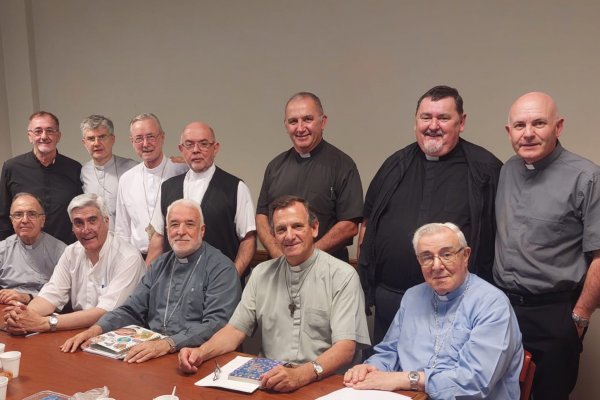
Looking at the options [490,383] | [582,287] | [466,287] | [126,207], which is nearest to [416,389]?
[490,383]

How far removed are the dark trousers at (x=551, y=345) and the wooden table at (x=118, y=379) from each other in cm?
83

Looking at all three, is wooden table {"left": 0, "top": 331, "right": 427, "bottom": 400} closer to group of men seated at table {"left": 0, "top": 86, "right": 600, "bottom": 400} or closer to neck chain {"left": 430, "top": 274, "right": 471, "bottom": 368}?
group of men seated at table {"left": 0, "top": 86, "right": 600, "bottom": 400}

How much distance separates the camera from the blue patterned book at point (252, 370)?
211 centimetres

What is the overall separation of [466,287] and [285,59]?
2.57 metres

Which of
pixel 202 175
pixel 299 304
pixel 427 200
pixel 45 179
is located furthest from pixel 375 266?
pixel 45 179

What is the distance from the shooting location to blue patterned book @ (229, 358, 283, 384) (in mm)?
2109

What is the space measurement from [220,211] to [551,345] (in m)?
1.84

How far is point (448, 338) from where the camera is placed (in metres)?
2.21

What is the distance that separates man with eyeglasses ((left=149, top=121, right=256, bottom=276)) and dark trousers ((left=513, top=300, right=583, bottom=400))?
1534 mm

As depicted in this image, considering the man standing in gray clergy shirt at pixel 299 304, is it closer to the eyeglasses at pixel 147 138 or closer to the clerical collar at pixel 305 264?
the clerical collar at pixel 305 264

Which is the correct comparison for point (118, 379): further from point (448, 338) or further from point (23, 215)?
point (23, 215)

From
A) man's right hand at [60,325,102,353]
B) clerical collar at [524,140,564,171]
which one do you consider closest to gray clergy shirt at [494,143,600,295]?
clerical collar at [524,140,564,171]

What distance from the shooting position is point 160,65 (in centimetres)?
491

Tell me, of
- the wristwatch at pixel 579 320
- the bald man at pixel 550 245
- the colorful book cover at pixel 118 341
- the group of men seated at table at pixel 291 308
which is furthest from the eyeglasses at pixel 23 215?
the wristwatch at pixel 579 320
